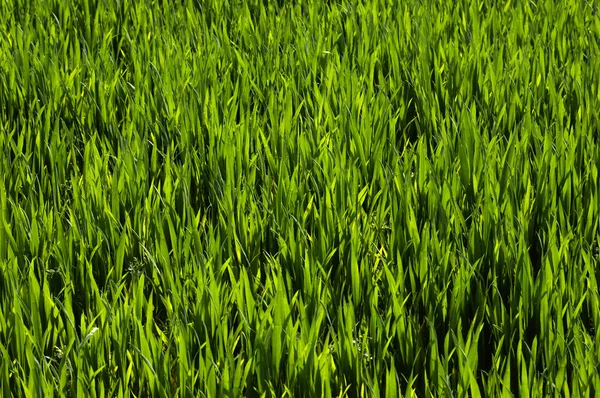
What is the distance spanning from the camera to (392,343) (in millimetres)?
1576

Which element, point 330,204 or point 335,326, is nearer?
point 335,326

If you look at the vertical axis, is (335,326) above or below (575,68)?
below

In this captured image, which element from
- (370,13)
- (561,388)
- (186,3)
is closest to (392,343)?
(561,388)

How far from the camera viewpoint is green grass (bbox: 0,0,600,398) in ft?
4.84

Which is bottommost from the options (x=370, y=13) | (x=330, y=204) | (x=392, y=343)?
(x=392, y=343)

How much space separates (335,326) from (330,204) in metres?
0.32

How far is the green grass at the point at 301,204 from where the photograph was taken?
1.48 m

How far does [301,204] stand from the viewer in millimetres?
1879

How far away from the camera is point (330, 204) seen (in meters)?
1.87

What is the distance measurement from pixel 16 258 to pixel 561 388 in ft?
3.25

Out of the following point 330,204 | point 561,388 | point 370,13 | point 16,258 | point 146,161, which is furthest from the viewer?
point 370,13

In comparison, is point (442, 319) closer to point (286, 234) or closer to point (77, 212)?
point (286, 234)

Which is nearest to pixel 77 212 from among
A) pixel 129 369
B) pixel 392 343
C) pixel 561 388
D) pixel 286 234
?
pixel 286 234

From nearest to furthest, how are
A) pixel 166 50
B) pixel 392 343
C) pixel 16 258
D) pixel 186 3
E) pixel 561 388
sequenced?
pixel 561 388
pixel 392 343
pixel 16 258
pixel 166 50
pixel 186 3
